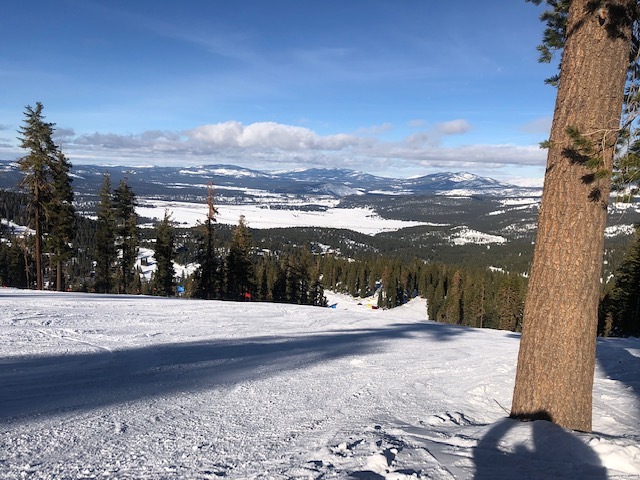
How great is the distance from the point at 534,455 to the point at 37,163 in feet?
88.3

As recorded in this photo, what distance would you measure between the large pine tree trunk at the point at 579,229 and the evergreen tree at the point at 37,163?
25.4m

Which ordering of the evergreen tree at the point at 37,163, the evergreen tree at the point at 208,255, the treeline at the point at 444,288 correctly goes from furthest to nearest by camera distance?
the treeline at the point at 444,288
the evergreen tree at the point at 208,255
the evergreen tree at the point at 37,163

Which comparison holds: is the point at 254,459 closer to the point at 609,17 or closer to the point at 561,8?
the point at 609,17

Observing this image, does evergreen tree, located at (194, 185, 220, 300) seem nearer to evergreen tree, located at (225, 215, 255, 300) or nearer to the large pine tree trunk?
evergreen tree, located at (225, 215, 255, 300)

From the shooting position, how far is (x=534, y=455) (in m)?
3.13

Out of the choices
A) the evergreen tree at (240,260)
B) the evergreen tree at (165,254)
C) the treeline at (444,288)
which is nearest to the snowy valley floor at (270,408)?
the evergreen tree at (240,260)

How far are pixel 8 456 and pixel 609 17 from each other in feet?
19.5

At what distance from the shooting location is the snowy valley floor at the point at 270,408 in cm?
282

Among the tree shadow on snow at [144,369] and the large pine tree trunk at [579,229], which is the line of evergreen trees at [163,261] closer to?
the tree shadow on snow at [144,369]

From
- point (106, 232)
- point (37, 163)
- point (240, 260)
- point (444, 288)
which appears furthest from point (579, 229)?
point (444, 288)

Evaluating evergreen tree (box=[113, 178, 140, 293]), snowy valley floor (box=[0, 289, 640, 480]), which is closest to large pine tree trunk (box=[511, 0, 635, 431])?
snowy valley floor (box=[0, 289, 640, 480])

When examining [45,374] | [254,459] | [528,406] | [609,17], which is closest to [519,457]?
[528,406]

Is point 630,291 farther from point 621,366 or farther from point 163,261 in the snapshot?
point 163,261

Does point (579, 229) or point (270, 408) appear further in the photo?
point (270, 408)
